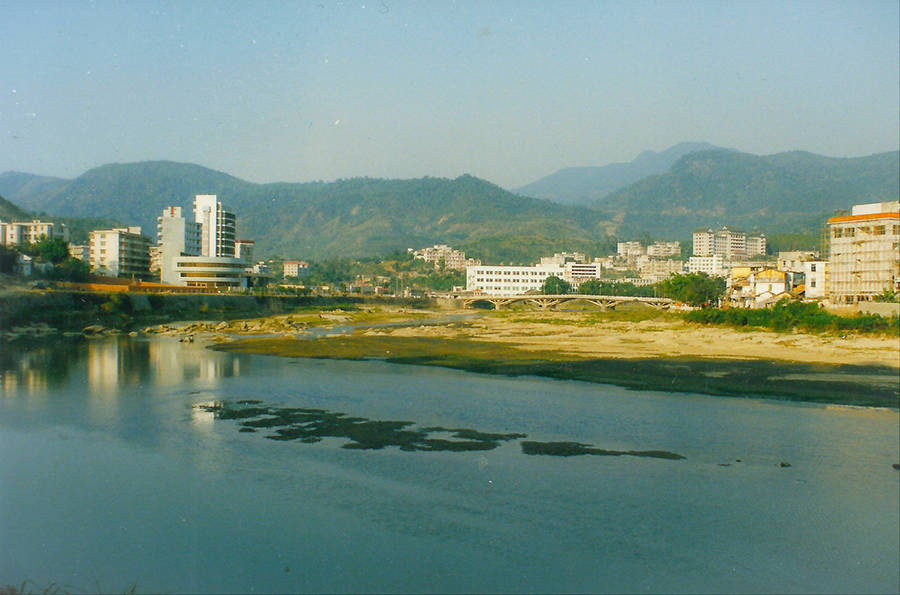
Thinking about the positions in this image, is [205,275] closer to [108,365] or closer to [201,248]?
[201,248]

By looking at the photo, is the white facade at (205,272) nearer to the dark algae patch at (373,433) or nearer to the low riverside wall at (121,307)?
the low riverside wall at (121,307)

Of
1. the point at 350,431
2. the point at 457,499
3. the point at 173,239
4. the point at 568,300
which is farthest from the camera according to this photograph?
the point at 568,300

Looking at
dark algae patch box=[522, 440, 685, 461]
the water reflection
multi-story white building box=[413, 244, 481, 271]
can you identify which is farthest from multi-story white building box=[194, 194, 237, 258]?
multi-story white building box=[413, 244, 481, 271]

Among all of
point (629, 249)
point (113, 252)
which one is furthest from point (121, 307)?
point (629, 249)

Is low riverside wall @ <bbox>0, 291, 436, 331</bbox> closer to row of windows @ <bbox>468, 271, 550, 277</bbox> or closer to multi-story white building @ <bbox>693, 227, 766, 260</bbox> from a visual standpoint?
row of windows @ <bbox>468, 271, 550, 277</bbox>

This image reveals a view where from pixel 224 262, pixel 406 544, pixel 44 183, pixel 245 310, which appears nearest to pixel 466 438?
pixel 406 544
